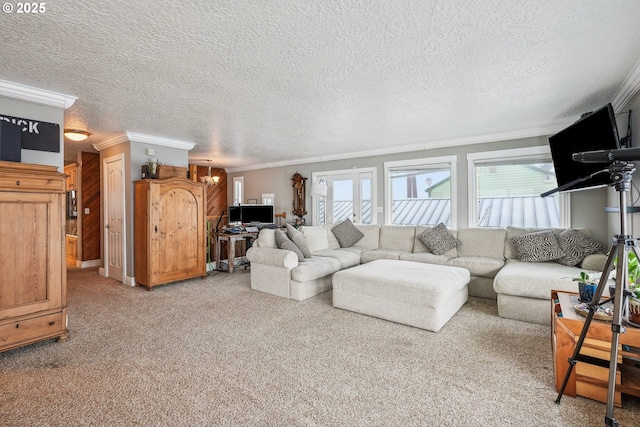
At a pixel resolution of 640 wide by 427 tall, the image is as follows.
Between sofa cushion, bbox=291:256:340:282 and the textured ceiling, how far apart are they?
6.06 feet

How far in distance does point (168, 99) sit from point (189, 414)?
2.82 m

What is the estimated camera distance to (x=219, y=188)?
27.5ft

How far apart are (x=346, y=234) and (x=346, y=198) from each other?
1088 millimetres

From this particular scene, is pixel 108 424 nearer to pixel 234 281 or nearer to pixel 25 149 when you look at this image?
pixel 25 149

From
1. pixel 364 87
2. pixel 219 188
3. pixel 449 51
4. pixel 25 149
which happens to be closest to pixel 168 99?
pixel 25 149

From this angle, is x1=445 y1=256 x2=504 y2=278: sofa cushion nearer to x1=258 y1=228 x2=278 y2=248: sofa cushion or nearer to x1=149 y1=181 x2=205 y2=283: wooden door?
x1=258 y1=228 x2=278 y2=248: sofa cushion

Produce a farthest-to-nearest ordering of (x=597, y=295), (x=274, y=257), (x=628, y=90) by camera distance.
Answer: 1. (x=274, y=257)
2. (x=628, y=90)
3. (x=597, y=295)

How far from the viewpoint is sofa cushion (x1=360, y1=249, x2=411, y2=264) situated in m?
4.73

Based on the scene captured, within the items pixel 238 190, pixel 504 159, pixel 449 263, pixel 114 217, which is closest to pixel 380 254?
pixel 449 263

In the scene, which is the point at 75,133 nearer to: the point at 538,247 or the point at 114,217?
the point at 114,217

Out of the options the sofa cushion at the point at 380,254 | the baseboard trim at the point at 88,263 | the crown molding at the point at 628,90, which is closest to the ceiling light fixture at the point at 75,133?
the baseboard trim at the point at 88,263

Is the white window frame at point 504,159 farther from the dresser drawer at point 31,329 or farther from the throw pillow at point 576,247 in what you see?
the dresser drawer at point 31,329

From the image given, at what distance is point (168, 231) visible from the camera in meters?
4.46

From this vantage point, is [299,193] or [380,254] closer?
[380,254]
